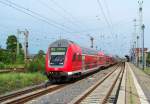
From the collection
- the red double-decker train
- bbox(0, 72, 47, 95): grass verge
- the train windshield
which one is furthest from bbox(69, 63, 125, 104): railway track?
bbox(0, 72, 47, 95): grass verge

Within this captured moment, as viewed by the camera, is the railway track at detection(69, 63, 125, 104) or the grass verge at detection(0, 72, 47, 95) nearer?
the railway track at detection(69, 63, 125, 104)

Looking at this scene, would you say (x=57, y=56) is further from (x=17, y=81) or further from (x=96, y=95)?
(x=96, y=95)

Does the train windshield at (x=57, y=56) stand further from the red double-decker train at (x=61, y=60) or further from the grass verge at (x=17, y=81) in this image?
the grass verge at (x=17, y=81)

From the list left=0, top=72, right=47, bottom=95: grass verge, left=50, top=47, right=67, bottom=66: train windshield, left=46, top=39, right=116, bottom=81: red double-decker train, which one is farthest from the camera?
left=50, top=47, right=67, bottom=66: train windshield

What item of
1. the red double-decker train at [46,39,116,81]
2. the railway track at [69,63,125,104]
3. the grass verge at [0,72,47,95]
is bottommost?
the railway track at [69,63,125,104]

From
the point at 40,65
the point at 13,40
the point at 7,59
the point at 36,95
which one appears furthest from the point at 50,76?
the point at 13,40

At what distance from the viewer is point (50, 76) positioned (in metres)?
31.1

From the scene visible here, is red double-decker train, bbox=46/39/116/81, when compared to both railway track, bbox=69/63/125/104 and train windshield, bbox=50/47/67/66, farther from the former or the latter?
railway track, bbox=69/63/125/104

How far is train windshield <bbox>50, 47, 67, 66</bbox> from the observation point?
1211 inches

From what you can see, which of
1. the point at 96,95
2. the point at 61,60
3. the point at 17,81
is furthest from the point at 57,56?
the point at 96,95

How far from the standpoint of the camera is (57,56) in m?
31.0

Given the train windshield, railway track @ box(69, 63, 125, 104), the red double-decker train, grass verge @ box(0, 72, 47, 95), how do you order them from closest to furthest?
railway track @ box(69, 63, 125, 104)
grass verge @ box(0, 72, 47, 95)
the red double-decker train
the train windshield

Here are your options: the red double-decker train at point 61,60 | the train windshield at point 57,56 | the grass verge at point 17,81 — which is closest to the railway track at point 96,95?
the red double-decker train at point 61,60

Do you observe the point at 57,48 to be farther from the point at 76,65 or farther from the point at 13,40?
the point at 13,40
